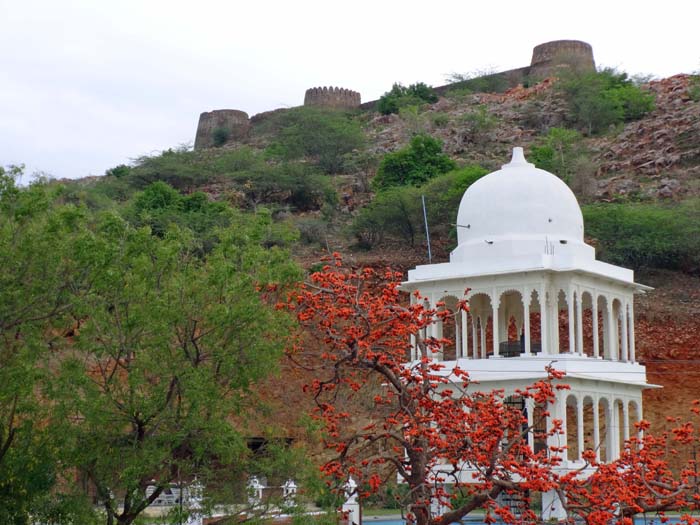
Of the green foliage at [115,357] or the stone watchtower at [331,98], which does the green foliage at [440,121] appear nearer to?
the stone watchtower at [331,98]

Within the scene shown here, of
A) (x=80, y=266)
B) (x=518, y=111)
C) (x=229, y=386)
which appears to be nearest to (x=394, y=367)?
(x=229, y=386)

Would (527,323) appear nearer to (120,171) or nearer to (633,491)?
(633,491)

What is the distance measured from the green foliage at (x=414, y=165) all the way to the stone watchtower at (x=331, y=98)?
3076 centimetres

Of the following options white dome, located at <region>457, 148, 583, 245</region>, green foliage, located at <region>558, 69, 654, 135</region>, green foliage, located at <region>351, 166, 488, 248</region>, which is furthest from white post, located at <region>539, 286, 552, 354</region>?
green foliage, located at <region>558, 69, 654, 135</region>

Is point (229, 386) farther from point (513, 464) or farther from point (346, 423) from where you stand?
point (346, 423)

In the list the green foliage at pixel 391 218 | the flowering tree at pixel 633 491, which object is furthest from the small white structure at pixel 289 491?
the green foliage at pixel 391 218

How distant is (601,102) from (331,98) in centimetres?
2755

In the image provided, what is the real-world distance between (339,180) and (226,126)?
2858 cm

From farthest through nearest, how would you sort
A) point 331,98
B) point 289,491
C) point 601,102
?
point 331,98, point 601,102, point 289,491

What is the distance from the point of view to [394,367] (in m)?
16.2

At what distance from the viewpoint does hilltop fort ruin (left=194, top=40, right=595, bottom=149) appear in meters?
79.3

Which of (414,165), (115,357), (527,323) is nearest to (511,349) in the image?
(527,323)

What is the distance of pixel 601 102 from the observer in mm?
64312

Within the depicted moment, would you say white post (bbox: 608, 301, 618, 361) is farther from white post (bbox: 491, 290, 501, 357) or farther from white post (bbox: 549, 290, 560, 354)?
white post (bbox: 491, 290, 501, 357)
